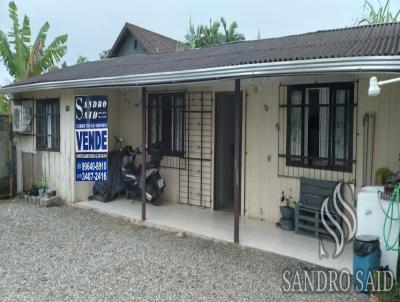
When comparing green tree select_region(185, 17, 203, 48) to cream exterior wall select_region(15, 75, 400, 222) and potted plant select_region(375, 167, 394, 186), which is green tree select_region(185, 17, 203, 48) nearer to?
cream exterior wall select_region(15, 75, 400, 222)

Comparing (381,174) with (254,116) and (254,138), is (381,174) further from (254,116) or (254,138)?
(254,116)

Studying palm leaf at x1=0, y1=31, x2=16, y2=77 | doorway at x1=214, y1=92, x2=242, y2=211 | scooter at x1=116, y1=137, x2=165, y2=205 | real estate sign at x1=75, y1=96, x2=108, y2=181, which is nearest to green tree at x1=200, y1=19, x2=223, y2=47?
palm leaf at x1=0, y1=31, x2=16, y2=77

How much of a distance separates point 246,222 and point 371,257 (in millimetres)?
2642

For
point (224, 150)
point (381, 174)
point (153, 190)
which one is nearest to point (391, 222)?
point (381, 174)

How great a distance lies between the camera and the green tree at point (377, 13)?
28.5 ft

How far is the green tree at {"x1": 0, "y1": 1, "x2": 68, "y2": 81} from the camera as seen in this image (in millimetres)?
10500

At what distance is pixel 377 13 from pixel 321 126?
514cm

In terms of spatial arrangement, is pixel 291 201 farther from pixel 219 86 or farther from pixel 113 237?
pixel 113 237

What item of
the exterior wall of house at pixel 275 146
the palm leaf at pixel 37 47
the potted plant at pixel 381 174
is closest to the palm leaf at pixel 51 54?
the palm leaf at pixel 37 47

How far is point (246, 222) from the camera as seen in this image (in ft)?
19.9

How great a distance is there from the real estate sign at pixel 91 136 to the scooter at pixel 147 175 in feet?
2.11

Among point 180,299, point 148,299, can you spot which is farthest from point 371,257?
point 148,299

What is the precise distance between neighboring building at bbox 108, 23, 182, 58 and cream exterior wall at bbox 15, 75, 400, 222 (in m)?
8.27

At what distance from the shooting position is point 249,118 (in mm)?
6289
